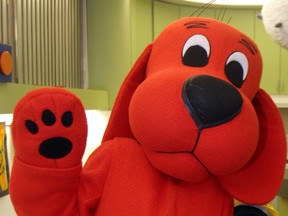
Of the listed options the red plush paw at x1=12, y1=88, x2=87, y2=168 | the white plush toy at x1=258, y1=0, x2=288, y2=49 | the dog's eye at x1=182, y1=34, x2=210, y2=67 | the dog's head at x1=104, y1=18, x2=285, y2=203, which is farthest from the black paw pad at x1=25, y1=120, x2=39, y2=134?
the white plush toy at x1=258, y1=0, x2=288, y2=49

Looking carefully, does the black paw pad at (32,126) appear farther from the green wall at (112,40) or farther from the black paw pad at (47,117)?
the green wall at (112,40)

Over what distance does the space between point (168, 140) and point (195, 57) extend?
163 mm

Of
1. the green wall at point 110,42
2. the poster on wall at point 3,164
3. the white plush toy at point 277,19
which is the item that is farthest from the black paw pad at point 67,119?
the green wall at point 110,42

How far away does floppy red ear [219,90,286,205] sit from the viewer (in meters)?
0.60

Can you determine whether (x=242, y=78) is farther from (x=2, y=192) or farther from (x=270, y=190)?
(x=2, y=192)

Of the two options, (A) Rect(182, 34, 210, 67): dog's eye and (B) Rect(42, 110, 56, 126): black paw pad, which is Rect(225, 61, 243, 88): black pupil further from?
(B) Rect(42, 110, 56, 126): black paw pad

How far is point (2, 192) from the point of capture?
1.09 m

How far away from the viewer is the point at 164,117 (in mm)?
470

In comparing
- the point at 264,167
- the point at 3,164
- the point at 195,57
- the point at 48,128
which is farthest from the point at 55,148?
the point at 3,164

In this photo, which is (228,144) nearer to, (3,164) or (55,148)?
(55,148)

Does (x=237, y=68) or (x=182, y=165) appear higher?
(x=237, y=68)

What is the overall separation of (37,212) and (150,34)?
5.30 ft

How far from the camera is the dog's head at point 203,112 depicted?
0.47 meters

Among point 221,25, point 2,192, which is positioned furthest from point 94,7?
point 221,25
